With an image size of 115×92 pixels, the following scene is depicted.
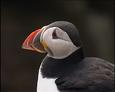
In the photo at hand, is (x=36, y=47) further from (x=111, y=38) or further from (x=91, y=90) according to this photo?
(x=111, y=38)

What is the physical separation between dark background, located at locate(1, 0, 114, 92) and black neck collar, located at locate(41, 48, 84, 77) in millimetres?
3452

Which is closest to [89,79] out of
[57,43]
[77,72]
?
[77,72]

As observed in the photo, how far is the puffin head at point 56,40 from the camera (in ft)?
12.9

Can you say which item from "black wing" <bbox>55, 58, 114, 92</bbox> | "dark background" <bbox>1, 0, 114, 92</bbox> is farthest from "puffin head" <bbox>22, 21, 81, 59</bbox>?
"dark background" <bbox>1, 0, 114, 92</bbox>

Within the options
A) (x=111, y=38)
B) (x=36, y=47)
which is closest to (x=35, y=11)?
(x=111, y=38)

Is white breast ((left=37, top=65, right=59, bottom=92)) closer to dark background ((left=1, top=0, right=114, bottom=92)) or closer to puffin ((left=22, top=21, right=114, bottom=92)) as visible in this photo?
puffin ((left=22, top=21, right=114, bottom=92))

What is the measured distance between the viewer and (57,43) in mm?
4008

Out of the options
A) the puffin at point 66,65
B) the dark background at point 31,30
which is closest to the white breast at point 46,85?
the puffin at point 66,65

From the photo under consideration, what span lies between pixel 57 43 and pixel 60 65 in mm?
141

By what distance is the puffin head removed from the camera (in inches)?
155

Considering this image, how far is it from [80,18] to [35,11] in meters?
0.60

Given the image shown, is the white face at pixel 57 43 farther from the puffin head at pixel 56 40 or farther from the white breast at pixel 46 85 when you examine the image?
the white breast at pixel 46 85

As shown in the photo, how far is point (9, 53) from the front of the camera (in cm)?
777

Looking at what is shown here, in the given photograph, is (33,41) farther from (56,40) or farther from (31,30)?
(31,30)
